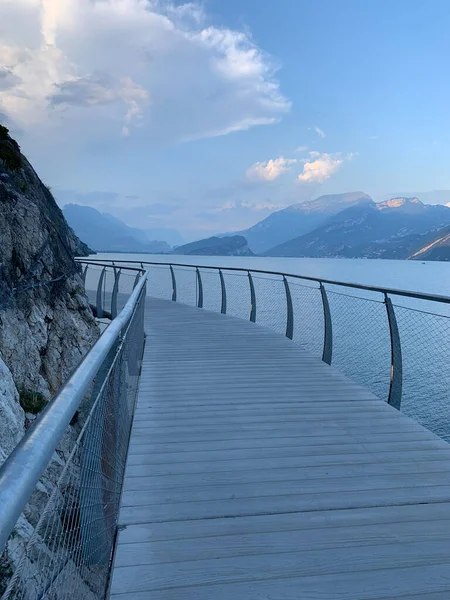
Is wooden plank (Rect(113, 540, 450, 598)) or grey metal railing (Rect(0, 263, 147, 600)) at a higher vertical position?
grey metal railing (Rect(0, 263, 147, 600))

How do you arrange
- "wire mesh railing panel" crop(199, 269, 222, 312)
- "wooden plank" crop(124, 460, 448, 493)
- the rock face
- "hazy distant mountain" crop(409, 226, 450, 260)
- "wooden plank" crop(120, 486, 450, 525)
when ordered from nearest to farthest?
"wooden plank" crop(120, 486, 450, 525) → "wooden plank" crop(124, 460, 448, 493) → the rock face → "wire mesh railing panel" crop(199, 269, 222, 312) → "hazy distant mountain" crop(409, 226, 450, 260)

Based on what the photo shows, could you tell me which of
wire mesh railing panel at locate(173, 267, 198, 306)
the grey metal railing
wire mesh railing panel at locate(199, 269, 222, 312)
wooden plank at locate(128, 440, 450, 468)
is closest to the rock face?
wire mesh railing panel at locate(199, 269, 222, 312)

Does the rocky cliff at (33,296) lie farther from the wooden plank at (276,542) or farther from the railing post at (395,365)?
the railing post at (395,365)

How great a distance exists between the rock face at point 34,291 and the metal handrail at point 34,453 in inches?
194

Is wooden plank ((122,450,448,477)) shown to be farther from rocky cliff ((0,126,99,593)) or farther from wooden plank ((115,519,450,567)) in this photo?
rocky cliff ((0,126,99,593))

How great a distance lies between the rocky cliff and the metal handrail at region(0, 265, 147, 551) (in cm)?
336

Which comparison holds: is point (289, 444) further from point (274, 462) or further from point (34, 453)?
point (34, 453)

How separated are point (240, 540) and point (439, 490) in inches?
49.2

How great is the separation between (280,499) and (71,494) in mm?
1264

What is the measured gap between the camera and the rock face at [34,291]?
658 cm

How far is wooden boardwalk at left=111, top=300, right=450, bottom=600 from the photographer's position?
203 cm

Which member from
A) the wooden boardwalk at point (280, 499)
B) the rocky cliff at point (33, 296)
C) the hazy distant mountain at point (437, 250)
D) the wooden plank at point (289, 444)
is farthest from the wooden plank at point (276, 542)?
the hazy distant mountain at point (437, 250)

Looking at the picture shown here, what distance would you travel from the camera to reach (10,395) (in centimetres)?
443

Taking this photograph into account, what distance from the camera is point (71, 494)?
5.99ft
